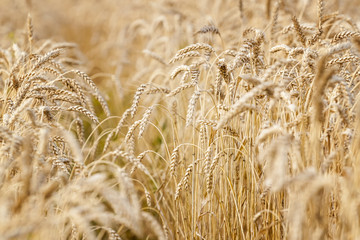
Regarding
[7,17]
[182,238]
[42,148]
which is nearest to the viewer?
[42,148]

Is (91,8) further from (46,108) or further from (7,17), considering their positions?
(46,108)

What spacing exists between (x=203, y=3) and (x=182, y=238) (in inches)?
212

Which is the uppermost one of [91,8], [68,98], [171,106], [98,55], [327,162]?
[91,8]

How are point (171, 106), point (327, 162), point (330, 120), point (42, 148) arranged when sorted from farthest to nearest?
point (171, 106)
point (330, 120)
point (327, 162)
point (42, 148)

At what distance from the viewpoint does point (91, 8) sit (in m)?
10.5

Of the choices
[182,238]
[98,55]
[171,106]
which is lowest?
[182,238]

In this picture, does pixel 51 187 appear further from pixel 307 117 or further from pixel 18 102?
pixel 307 117

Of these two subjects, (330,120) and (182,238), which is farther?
(182,238)

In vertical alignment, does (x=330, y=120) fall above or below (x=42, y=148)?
above

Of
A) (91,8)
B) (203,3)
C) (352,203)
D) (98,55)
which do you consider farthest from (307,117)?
(91,8)

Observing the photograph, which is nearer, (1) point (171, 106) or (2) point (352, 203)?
(2) point (352, 203)

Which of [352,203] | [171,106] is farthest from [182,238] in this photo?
[352,203]

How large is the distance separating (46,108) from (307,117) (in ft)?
4.60

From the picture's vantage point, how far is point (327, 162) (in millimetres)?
1607
